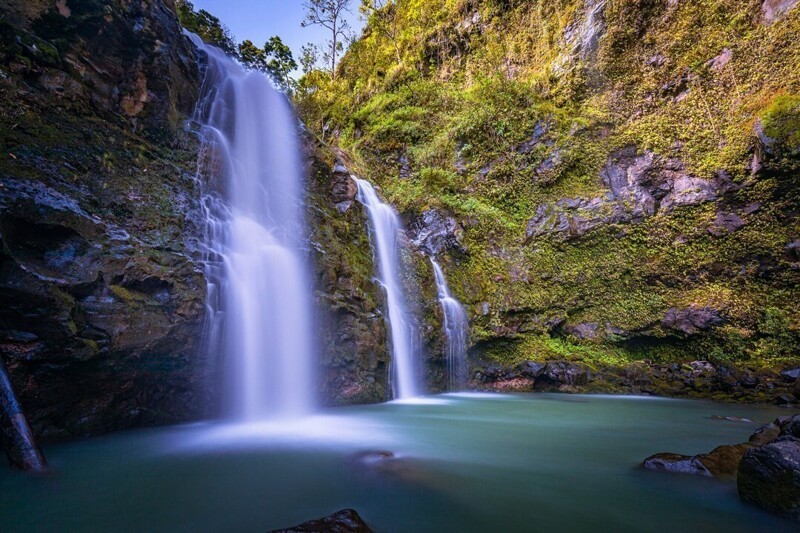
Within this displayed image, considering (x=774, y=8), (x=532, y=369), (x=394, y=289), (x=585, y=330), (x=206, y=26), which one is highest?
(x=206, y=26)

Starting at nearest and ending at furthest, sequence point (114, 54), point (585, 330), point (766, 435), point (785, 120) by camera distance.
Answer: point (766, 435) < point (114, 54) < point (785, 120) < point (585, 330)

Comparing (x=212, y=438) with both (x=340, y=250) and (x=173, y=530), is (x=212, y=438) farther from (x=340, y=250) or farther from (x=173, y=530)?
(x=340, y=250)

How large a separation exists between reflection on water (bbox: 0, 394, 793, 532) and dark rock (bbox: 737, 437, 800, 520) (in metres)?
0.12

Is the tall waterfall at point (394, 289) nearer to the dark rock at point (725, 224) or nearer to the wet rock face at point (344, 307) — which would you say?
the wet rock face at point (344, 307)

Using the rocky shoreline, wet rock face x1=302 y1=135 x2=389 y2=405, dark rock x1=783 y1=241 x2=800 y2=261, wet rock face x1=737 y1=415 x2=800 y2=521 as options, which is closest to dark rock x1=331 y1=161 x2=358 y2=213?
wet rock face x1=302 y1=135 x2=389 y2=405

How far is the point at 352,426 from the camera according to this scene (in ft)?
19.0

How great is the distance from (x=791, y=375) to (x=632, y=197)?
213 inches

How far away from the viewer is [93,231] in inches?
195

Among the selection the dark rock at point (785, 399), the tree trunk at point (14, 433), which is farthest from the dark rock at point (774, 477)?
the dark rock at point (785, 399)

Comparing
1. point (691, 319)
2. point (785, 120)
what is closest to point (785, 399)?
point (691, 319)

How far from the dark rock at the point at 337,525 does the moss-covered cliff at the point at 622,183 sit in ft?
28.4

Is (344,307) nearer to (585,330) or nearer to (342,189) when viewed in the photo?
(342,189)

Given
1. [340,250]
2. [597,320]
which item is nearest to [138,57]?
[340,250]

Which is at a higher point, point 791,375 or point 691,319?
point 691,319
